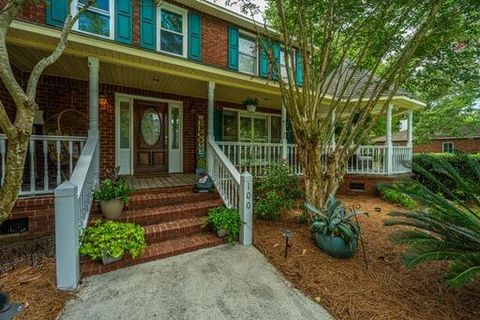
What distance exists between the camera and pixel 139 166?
7176 millimetres

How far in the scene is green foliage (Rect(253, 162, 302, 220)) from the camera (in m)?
5.12

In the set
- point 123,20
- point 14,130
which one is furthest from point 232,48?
point 14,130

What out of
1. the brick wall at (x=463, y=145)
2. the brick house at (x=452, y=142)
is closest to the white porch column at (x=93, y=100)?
the brick house at (x=452, y=142)

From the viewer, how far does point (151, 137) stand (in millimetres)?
7375

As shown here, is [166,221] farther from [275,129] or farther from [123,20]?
[275,129]

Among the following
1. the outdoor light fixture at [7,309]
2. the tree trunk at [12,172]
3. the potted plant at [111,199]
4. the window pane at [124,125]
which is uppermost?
the window pane at [124,125]

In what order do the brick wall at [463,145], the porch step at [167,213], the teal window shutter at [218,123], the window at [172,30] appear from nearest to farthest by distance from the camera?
1. the porch step at [167,213]
2. the window at [172,30]
3. the teal window shutter at [218,123]
4. the brick wall at [463,145]

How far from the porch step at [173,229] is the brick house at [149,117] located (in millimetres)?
16

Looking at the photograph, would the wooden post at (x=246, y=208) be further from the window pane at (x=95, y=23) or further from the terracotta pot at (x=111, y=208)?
the window pane at (x=95, y=23)

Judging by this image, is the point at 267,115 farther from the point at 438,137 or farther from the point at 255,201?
the point at 438,137

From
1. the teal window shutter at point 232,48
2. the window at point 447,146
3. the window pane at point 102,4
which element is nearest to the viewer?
the window pane at point 102,4

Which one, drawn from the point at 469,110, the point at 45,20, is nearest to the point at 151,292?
the point at 45,20

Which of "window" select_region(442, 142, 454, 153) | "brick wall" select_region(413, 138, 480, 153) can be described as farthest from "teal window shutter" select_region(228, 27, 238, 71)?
"window" select_region(442, 142, 454, 153)

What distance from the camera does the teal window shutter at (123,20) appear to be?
5.75 m
